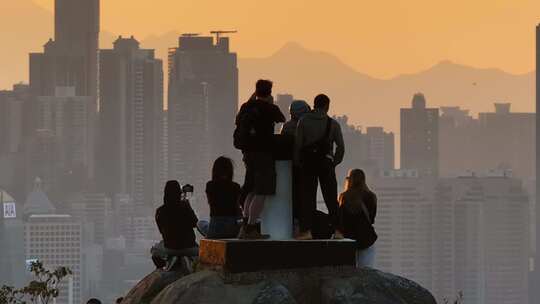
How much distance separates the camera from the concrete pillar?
1407 cm

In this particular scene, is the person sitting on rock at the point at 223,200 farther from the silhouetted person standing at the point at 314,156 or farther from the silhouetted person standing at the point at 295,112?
the silhouetted person standing at the point at 314,156

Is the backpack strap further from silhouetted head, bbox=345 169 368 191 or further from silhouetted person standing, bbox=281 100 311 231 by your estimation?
silhouetted head, bbox=345 169 368 191

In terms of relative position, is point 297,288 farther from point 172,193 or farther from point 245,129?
point 172,193

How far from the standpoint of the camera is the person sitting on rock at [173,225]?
1570 cm

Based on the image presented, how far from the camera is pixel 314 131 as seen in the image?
47.8 ft

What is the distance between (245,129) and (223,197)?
1193mm

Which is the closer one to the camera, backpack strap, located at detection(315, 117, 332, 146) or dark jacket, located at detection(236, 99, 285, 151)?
dark jacket, located at detection(236, 99, 285, 151)

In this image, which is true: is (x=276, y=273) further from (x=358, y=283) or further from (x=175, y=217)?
(x=175, y=217)

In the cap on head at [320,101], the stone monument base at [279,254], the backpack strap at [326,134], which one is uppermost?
the cap on head at [320,101]

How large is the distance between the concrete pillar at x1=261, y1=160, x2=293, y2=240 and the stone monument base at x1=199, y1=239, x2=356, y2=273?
0.30 m

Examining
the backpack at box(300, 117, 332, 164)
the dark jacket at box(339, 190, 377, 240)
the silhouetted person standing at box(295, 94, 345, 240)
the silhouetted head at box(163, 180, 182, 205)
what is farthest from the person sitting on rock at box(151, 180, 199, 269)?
the backpack at box(300, 117, 332, 164)

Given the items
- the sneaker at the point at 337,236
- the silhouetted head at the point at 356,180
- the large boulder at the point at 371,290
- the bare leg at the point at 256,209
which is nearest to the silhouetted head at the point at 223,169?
the sneaker at the point at 337,236

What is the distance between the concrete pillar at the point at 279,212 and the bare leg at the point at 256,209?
1.7 inches

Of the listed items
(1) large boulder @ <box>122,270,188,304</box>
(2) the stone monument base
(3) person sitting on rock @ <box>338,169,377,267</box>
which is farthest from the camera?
(3) person sitting on rock @ <box>338,169,377,267</box>
